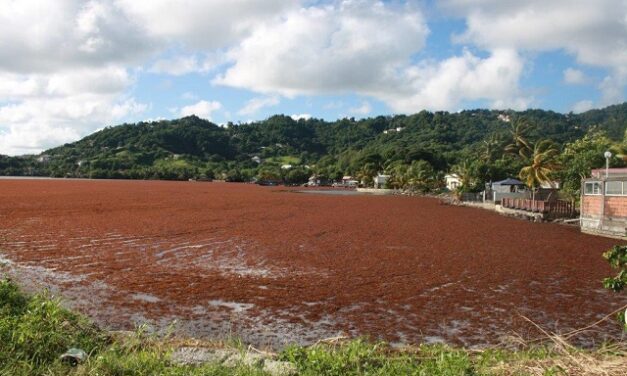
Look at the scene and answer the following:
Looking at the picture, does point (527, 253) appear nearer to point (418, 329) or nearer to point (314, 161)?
point (418, 329)

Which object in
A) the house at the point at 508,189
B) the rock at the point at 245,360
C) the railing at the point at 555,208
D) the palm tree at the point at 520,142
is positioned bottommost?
the rock at the point at 245,360

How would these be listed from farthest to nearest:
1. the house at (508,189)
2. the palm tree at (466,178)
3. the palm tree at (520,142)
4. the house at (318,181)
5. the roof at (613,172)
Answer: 1. the house at (318,181)
2. the palm tree at (520,142)
3. the palm tree at (466,178)
4. the house at (508,189)
5. the roof at (613,172)

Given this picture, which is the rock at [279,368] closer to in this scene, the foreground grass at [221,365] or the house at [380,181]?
the foreground grass at [221,365]

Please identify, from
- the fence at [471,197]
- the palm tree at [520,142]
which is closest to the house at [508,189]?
the fence at [471,197]

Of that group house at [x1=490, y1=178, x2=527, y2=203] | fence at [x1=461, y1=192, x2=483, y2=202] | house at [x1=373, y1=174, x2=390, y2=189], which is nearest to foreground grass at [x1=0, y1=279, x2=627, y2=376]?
house at [x1=490, y1=178, x2=527, y2=203]

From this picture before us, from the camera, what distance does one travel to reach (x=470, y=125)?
6924 inches

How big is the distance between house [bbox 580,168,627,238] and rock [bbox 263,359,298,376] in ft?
73.0

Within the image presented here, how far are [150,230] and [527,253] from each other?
16.3 meters

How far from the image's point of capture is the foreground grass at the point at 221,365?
5.32 m

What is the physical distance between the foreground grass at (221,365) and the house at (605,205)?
67.2 ft

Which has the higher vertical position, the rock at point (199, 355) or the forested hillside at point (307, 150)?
the forested hillside at point (307, 150)

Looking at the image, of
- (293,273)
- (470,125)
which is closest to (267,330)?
(293,273)

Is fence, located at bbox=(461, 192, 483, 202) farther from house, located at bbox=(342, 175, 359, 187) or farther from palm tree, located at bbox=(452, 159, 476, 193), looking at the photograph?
house, located at bbox=(342, 175, 359, 187)

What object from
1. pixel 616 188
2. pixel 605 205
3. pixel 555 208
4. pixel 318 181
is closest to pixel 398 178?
pixel 318 181
